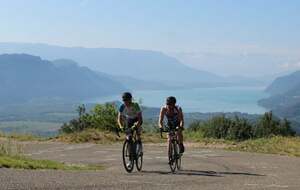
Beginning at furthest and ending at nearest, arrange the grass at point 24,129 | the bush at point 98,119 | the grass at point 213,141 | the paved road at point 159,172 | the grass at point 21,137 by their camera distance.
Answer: the grass at point 24,129
the bush at point 98,119
the grass at point 21,137
the grass at point 213,141
the paved road at point 159,172

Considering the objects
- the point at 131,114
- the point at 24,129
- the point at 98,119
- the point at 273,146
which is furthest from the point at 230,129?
the point at 131,114

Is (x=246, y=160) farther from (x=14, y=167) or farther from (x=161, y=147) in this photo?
(x=14, y=167)

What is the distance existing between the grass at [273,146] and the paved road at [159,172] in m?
1.15

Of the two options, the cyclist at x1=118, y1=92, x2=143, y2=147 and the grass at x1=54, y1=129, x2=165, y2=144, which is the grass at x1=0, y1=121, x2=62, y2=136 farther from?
the cyclist at x1=118, y1=92, x2=143, y2=147

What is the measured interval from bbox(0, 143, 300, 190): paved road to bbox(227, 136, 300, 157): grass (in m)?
1.15

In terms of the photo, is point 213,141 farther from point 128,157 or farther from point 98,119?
point 128,157

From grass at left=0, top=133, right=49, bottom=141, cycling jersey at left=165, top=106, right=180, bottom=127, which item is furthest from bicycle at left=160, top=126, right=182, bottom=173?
grass at left=0, top=133, right=49, bottom=141

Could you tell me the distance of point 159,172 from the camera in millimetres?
13867

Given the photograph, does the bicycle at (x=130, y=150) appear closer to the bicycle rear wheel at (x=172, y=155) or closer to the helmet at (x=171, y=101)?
the bicycle rear wheel at (x=172, y=155)

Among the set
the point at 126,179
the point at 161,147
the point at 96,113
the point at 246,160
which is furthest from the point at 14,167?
the point at 96,113

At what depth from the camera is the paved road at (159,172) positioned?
10.5 m

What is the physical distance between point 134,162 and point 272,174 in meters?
3.40

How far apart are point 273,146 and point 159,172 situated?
8911mm

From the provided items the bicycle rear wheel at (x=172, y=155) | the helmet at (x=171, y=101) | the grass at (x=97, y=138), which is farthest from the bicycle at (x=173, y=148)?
the grass at (x=97, y=138)
